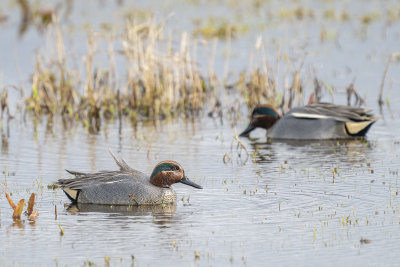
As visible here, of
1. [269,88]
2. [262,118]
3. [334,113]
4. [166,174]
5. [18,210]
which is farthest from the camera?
[269,88]

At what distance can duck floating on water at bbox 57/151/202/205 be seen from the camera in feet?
30.2

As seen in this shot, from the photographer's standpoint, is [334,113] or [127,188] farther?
[334,113]

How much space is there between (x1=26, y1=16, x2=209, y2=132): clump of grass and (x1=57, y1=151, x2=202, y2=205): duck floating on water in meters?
5.29

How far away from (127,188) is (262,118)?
509 centimetres

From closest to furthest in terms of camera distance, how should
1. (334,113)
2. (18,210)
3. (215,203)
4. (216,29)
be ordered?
(18,210) → (215,203) → (334,113) → (216,29)

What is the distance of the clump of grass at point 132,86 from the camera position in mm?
14828

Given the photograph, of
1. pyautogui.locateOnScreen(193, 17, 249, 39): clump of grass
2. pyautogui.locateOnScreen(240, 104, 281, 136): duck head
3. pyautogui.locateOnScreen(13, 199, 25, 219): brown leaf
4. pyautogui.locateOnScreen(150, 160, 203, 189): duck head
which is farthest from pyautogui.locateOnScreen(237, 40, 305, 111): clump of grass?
pyautogui.locateOnScreen(13, 199, 25, 219): brown leaf

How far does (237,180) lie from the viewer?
1034 centimetres

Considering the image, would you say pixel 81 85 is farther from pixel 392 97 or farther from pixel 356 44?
pixel 356 44

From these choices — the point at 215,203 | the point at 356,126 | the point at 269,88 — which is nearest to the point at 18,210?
the point at 215,203

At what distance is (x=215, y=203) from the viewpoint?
9156 millimetres

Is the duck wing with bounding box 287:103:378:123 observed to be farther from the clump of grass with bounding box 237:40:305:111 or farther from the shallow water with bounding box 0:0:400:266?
the clump of grass with bounding box 237:40:305:111

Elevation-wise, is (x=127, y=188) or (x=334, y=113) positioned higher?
(x=334, y=113)

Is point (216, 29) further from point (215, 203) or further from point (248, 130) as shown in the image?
point (215, 203)
